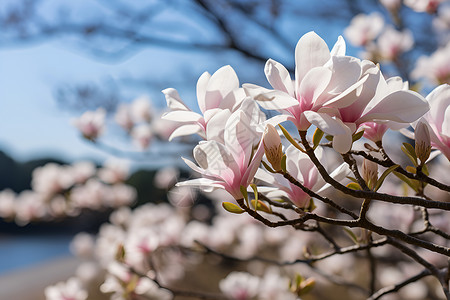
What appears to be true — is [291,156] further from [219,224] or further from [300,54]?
[219,224]

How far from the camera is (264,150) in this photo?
0.47 m

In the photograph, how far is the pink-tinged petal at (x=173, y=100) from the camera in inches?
21.1

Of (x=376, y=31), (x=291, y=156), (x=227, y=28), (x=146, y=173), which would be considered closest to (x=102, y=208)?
(x=227, y=28)

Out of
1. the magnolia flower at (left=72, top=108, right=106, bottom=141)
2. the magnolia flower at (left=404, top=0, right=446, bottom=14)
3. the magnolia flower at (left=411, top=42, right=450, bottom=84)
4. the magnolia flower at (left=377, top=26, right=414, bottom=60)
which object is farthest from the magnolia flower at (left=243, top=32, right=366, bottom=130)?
the magnolia flower at (left=377, top=26, right=414, bottom=60)

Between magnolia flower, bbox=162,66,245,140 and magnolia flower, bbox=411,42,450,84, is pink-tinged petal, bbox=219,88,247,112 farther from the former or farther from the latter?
magnolia flower, bbox=411,42,450,84

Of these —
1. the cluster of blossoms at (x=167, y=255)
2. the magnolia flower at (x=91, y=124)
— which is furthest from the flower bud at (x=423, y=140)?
the magnolia flower at (x=91, y=124)

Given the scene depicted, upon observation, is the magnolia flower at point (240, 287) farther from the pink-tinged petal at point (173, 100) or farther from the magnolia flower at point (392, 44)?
the magnolia flower at point (392, 44)

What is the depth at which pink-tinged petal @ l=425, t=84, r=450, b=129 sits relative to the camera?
1.65 feet

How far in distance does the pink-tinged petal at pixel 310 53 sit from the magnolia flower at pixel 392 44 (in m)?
1.79

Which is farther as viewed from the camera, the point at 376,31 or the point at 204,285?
the point at 204,285

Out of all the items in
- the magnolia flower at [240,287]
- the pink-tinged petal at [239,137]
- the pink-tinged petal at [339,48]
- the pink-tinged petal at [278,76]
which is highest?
the pink-tinged petal at [339,48]

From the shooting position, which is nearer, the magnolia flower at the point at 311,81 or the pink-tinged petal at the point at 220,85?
the magnolia flower at the point at 311,81

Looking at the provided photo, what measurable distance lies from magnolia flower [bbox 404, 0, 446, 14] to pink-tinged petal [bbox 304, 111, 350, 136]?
1.54 metres

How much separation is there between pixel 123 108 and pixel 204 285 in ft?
5.73
